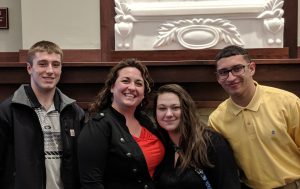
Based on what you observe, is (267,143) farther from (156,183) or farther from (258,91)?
(156,183)

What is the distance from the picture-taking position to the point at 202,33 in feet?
10.5

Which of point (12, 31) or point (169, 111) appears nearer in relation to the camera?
point (169, 111)

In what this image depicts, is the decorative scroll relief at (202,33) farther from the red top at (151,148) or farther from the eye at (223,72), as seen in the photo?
the red top at (151,148)

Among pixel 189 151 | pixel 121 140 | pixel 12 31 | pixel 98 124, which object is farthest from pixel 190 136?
pixel 12 31

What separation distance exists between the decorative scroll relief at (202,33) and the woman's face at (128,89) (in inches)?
44.8

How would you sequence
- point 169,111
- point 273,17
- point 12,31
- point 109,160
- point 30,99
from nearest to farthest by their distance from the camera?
point 109,160, point 169,111, point 30,99, point 273,17, point 12,31

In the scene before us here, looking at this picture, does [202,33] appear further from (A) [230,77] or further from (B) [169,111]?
(B) [169,111]

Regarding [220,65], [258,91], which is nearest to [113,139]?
[220,65]

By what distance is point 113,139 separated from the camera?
6.66ft

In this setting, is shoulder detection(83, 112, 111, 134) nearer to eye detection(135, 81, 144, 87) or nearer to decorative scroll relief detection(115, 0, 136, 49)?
eye detection(135, 81, 144, 87)

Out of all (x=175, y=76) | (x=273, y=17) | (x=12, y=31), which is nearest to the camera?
(x=175, y=76)

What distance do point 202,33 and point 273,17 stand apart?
58 centimetres

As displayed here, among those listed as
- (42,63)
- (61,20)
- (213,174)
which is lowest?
(213,174)

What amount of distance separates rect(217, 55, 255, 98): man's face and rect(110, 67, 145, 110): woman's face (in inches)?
17.6
